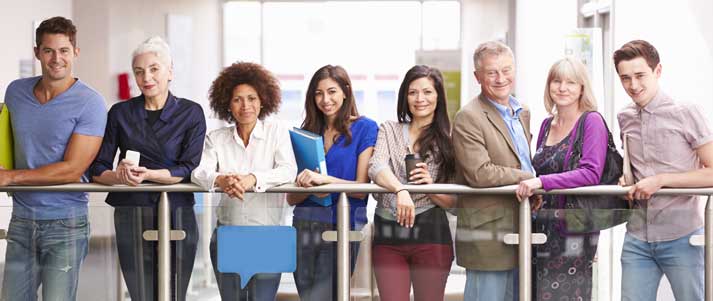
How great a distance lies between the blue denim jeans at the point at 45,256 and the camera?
5527 mm

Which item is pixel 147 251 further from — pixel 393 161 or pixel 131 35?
pixel 131 35

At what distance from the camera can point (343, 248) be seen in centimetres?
549

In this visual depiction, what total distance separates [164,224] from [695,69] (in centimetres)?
361

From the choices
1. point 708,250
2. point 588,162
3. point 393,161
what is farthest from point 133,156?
point 708,250

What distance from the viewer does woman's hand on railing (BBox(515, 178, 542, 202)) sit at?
17.2ft

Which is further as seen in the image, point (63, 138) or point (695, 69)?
point (695, 69)

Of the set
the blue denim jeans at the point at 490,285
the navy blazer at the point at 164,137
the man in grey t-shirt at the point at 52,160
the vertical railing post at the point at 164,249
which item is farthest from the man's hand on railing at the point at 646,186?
the man in grey t-shirt at the point at 52,160

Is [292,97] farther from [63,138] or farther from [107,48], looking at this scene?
[63,138]

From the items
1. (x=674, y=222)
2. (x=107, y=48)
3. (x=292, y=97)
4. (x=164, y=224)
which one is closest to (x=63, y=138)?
(x=164, y=224)

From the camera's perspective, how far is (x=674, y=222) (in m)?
5.42

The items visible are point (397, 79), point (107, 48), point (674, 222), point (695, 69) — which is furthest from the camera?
point (397, 79)

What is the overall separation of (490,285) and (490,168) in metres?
0.60

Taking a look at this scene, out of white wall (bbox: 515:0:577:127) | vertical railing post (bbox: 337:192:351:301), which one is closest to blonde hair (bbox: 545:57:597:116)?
vertical railing post (bbox: 337:192:351:301)

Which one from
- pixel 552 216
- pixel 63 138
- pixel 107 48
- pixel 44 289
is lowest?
pixel 44 289
